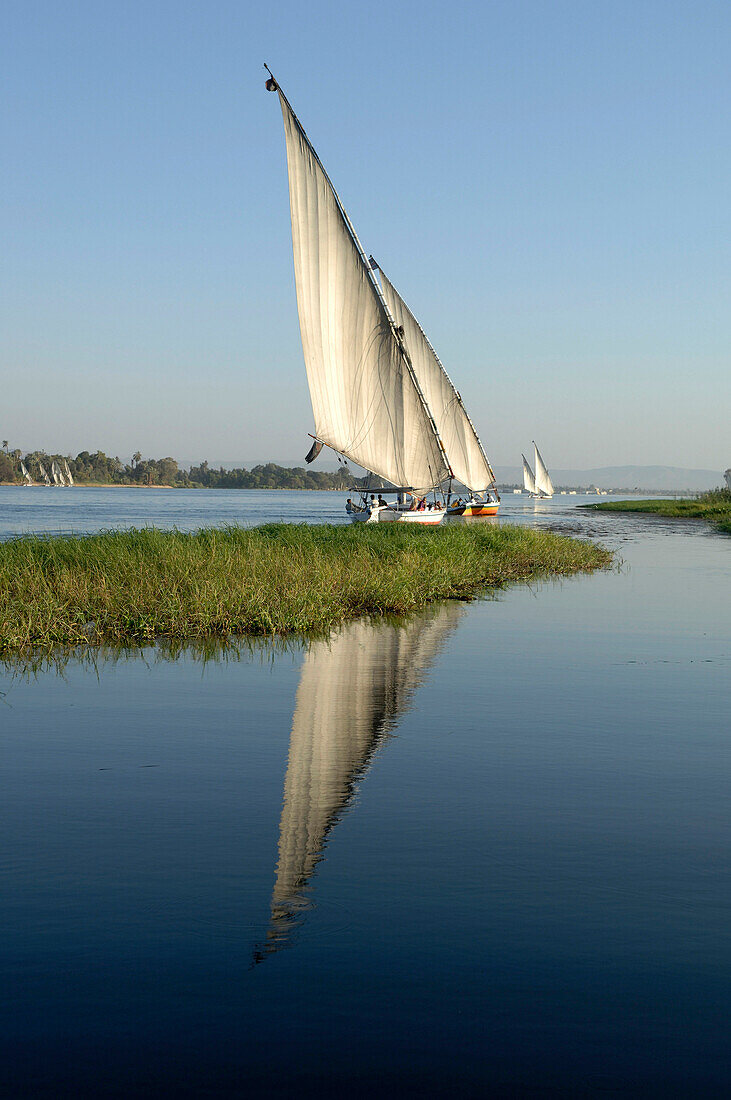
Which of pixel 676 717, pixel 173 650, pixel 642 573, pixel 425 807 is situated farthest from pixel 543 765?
pixel 642 573

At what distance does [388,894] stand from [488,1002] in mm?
1277

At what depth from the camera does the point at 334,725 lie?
10547 millimetres

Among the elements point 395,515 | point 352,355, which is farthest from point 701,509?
point 352,355

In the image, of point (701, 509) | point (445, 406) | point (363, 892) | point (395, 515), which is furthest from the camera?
point (701, 509)

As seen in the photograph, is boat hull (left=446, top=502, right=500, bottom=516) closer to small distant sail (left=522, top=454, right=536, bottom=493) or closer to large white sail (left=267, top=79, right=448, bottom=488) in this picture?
large white sail (left=267, top=79, right=448, bottom=488)

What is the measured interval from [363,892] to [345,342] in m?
32.7

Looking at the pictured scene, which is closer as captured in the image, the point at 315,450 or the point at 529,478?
the point at 315,450

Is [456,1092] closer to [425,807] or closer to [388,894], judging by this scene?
[388,894]

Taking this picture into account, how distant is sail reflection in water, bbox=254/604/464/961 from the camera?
20.2ft

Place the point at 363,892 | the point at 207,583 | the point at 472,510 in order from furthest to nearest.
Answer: the point at 472,510, the point at 207,583, the point at 363,892

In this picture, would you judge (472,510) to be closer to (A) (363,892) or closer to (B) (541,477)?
(A) (363,892)

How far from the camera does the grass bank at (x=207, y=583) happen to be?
16125mm

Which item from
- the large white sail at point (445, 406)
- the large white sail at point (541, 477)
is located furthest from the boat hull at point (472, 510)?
the large white sail at point (541, 477)

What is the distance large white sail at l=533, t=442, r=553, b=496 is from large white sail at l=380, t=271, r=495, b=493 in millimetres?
103174
